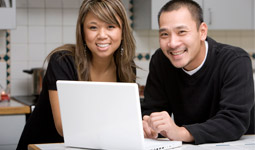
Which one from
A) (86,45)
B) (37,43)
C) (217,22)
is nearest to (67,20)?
(37,43)

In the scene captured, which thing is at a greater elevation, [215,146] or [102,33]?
[102,33]

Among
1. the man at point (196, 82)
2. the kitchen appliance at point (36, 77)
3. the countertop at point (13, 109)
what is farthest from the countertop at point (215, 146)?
the kitchen appliance at point (36, 77)

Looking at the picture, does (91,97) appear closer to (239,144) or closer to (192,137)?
(192,137)

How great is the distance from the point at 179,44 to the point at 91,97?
0.52 m

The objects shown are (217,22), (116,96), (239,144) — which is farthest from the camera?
(217,22)

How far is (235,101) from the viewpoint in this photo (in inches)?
63.5

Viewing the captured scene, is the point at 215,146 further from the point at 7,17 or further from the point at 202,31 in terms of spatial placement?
the point at 7,17

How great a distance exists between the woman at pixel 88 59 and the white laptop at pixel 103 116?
409 mm

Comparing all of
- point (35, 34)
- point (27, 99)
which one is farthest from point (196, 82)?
point (35, 34)

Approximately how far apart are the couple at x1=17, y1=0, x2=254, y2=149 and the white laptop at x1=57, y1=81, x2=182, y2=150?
17 cm

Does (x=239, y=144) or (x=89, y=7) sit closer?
(x=239, y=144)

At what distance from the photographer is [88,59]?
2018 millimetres

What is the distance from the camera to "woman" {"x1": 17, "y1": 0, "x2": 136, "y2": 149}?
189 centimetres

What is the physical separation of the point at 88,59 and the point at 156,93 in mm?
371
